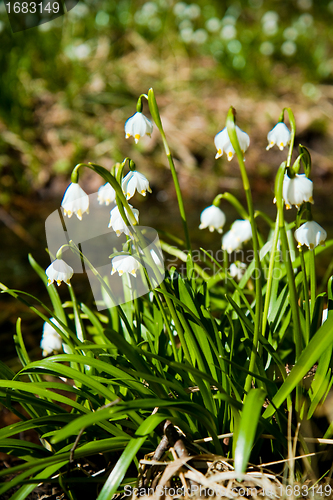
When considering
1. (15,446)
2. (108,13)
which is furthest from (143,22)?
(15,446)

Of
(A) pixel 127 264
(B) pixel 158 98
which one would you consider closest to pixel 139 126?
(A) pixel 127 264

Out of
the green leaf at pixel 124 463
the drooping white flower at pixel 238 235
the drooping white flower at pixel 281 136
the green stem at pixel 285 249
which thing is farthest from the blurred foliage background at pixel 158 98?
the green leaf at pixel 124 463

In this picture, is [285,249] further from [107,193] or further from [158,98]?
[158,98]

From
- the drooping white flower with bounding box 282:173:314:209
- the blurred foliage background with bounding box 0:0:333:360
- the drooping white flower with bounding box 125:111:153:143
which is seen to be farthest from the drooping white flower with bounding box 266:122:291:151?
the blurred foliage background with bounding box 0:0:333:360

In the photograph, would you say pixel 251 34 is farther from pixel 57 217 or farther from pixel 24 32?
pixel 57 217

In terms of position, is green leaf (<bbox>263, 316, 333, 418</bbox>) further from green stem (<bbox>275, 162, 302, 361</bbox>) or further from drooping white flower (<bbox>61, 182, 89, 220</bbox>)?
drooping white flower (<bbox>61, 182, 89, 220</bbox>)

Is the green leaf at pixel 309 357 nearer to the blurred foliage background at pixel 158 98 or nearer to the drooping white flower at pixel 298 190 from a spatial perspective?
→ the drooping white flower at pixel 298 190
